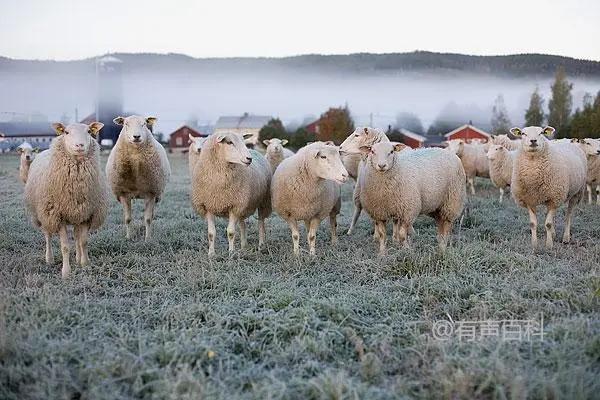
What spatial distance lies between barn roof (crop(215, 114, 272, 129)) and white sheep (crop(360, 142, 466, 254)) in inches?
2622

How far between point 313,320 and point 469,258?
9.33ft

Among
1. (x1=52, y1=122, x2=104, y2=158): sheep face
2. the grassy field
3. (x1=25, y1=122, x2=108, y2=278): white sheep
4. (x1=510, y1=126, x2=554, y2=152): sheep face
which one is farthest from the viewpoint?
(x1=510, y1=126, x2=554, y2=152): sheep face

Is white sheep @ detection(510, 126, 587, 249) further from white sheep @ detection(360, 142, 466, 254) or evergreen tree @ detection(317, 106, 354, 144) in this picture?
evergreen tree @ detection(317, 106, 354, 144)

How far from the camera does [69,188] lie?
6.83 metres

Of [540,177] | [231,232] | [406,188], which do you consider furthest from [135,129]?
[540,177]

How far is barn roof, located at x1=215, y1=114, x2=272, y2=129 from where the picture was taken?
248ft

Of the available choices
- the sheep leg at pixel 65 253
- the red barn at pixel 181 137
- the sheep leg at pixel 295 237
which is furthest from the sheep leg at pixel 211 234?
the red barn at pixel 181 137

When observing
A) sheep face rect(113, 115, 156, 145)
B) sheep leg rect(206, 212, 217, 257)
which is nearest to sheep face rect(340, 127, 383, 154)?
sheep leg rect(206, 212, 217, 257)

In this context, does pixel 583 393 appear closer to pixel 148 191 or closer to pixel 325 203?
pixel 325 203

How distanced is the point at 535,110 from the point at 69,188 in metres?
59.8

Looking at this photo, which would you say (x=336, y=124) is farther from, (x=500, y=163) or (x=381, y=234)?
(x=381, y=234)

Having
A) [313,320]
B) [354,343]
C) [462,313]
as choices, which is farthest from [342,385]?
[462,313]

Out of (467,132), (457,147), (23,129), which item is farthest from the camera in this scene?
(467,132)

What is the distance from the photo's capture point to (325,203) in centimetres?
805
